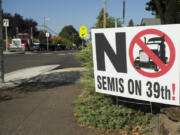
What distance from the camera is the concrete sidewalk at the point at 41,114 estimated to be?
4043 mm

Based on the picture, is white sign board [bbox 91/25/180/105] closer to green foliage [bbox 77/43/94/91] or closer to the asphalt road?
green foliage [bbox 77/43/94/91]

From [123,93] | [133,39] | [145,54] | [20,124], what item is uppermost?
[133,39]

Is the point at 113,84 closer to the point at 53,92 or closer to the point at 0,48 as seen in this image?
the point at 53,92

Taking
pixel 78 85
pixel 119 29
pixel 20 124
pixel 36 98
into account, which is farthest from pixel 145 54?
pixel 78 85

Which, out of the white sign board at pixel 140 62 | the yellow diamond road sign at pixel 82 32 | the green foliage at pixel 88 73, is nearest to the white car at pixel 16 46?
the yellow diamond road sign at pixel 82 32

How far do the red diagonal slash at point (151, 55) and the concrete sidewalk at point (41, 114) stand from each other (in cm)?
162

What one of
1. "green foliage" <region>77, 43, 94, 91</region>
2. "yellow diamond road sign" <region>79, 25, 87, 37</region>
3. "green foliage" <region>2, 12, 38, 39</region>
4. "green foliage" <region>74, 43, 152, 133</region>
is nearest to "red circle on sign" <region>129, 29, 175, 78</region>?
"green foliage" <region>74, 43, 152, 133</region>

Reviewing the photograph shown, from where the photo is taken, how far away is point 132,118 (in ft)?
13.5

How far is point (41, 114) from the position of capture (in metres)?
4.89

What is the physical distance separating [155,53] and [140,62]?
28 centimetres

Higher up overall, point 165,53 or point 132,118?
point 165,53

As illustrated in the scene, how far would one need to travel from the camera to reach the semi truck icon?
123 inches

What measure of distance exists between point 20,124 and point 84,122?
1.21 meters

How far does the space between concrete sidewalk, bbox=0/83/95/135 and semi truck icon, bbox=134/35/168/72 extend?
1452 millimetres
